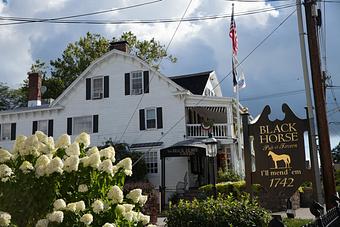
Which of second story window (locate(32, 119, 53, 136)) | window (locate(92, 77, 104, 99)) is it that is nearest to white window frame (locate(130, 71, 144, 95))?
window (locate(92, 77, 104, 99))

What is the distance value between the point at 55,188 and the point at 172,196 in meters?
20.7

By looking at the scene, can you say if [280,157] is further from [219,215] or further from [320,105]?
[219,215]

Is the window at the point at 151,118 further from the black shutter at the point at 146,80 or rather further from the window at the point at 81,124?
the window at the point at 81,124

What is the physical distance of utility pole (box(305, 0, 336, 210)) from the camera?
11.2 metres

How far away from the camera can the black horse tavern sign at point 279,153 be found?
12.7m

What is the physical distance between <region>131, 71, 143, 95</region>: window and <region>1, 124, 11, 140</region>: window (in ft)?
33.0

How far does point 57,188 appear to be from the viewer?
4148 millimetres

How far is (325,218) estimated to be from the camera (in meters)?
6.18

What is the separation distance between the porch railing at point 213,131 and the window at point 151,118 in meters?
2.31

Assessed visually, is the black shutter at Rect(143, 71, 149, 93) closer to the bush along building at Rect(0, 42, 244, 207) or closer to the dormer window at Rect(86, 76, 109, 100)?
the bush along building at Rect(0, 42, 244, 207)

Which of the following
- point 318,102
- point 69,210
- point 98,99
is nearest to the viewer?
point 69,210

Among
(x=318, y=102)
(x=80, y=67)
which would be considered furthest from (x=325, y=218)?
(x=80, y=67)

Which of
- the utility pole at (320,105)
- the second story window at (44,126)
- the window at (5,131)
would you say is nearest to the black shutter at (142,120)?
the second story window at (44,126)

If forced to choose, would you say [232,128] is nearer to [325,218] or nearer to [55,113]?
[55,113]
